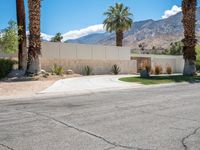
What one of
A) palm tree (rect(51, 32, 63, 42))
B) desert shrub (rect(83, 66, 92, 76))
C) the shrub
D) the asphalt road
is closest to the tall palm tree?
desert shrub (rect(83, 66, 92, 76))

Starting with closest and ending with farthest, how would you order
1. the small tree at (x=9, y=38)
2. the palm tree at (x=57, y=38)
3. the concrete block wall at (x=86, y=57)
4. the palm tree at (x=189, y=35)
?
the small tree at (x=9, y=38) < the concrete block wall at (x=86, y=57) < the palm tree at (x=189, y=35) < the palm tree at (x=57, y=38)

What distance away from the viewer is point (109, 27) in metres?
62.5

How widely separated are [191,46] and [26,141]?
31751mm

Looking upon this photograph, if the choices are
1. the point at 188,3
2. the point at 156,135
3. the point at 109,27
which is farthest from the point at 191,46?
the point at 156,135

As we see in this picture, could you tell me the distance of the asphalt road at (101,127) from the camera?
26.4ft

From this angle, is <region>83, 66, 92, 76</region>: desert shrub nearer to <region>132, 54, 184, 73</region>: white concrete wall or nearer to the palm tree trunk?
<region>132, 54, 184, 73</region>: white concrete wall

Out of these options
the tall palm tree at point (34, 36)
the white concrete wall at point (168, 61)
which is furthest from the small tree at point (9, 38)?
the white concrete wall at point (168, 61)

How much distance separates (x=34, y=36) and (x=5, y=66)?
340 centimetres

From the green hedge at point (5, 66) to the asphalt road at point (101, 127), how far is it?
17.4m

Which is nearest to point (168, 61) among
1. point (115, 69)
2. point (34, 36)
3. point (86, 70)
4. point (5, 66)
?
point (115, 69)

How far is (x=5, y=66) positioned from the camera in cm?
3141

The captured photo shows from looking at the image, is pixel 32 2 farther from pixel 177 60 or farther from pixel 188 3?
pixel 177 60

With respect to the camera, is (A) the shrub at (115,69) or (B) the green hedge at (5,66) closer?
(B) the green hedge at (5,66)

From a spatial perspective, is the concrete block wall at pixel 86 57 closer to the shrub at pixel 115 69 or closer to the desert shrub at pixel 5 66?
the shrub at pixel 115 69
